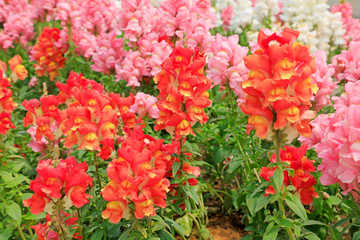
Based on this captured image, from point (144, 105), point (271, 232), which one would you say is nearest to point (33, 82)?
point (144, 105)

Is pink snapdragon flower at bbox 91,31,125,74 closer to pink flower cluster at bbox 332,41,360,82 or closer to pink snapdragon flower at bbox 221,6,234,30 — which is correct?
pink flower cluster at bbox 332,41,360,82

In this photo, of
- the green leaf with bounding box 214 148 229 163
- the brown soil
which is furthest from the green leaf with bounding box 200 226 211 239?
the green leaf with bounding box 214 148 229 163

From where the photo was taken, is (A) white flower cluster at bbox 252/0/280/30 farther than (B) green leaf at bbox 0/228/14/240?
Yes

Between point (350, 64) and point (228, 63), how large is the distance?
2.42ft

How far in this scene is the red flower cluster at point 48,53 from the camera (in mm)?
4129

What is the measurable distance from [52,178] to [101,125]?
0.39 m

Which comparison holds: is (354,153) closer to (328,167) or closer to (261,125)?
(328,167)

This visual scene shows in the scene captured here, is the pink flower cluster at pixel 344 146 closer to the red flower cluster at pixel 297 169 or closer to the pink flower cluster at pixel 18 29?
the red flower cluster at pixel 297 169

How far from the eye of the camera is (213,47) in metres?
2.39

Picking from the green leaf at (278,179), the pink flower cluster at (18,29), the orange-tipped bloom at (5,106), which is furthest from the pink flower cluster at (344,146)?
the pink flower cluster at (18,29)

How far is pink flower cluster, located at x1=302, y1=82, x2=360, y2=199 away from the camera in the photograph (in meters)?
1.67

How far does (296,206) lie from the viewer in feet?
5.98

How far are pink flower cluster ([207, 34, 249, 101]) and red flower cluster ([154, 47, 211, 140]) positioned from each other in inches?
9.1

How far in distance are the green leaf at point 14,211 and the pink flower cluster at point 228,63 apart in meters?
1.40
